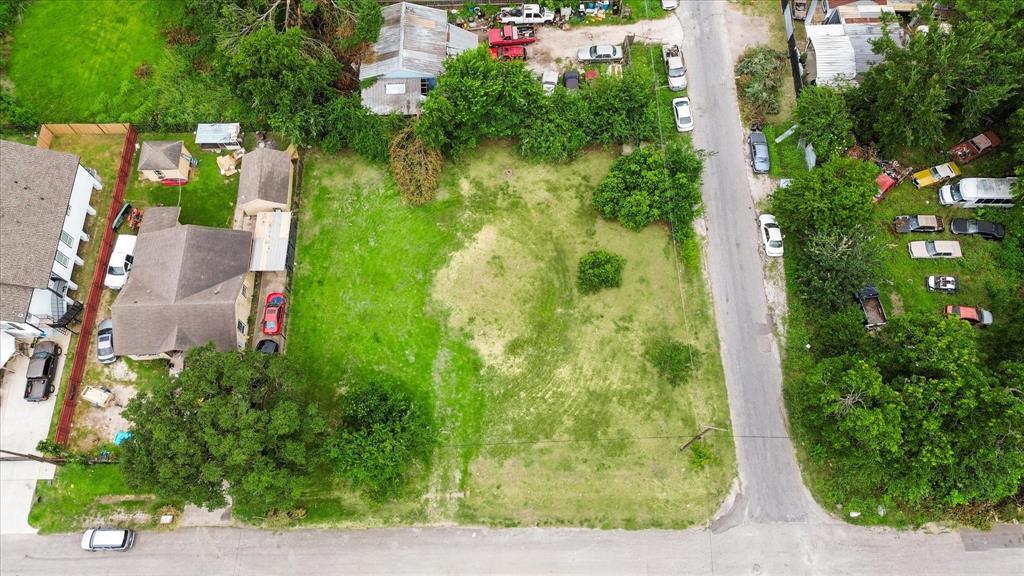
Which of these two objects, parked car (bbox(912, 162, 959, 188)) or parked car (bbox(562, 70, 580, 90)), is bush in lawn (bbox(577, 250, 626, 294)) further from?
parked car (bbox(912, 162, 959, 188))

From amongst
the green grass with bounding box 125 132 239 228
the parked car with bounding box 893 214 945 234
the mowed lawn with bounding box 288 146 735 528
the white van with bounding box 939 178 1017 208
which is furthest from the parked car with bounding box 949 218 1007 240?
the green grass with bounding box 125 132 239 228

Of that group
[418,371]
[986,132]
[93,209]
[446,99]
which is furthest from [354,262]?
[986,132]

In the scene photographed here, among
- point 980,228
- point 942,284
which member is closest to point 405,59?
point 942,284

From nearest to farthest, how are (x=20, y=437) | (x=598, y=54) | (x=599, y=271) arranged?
1. (x=20, y=437)
2. (x=599, y=271)
3. (x=598, y=54)

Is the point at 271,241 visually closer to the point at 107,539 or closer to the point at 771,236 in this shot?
the point at 107,539

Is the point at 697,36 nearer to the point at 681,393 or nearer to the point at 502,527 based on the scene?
the point at 681,393
